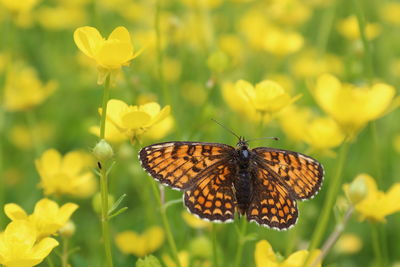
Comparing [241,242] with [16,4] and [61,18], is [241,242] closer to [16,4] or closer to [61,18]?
[16,4]

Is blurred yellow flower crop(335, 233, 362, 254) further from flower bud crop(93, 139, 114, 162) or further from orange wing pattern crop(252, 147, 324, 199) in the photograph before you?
flower bud crop(93, 139, 114, 162)

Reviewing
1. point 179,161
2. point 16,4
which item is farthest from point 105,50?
point 16,4

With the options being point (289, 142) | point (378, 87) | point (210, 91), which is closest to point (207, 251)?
point (210, 91)

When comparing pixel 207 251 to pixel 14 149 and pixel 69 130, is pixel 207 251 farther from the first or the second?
pixel 14 149

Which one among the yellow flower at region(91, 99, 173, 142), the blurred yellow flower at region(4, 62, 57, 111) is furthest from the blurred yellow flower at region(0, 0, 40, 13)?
the yellow flower at region(91, 99, 173, 142)

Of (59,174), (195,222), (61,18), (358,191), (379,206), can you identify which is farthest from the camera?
(61,18)
